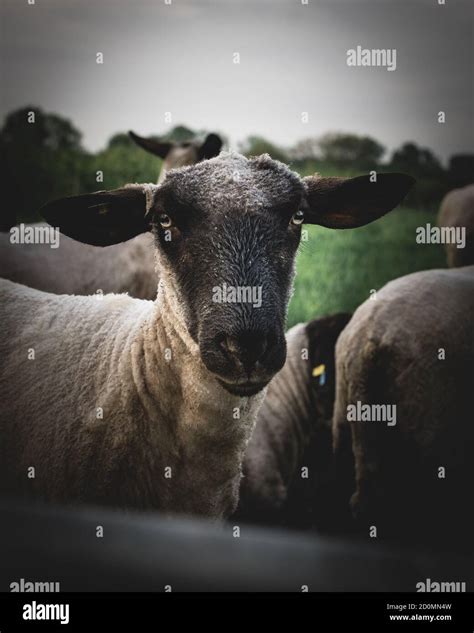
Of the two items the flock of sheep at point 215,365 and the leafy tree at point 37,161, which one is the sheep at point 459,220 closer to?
the flock of sheep at point 215,365

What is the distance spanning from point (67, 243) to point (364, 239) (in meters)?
4.69

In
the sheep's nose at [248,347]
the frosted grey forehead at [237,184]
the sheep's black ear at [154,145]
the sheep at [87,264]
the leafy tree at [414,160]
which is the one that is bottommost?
the sheep's nose at [248,347]

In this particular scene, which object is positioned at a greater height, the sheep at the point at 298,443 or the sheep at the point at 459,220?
the sheep at the point at 459,220

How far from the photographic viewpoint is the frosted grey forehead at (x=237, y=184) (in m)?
2.93

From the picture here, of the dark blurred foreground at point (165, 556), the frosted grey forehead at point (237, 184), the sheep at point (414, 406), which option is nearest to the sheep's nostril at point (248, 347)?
the frosted grey forehead at point (237, 184)

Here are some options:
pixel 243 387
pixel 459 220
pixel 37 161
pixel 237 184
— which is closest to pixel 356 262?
pixel 459 220

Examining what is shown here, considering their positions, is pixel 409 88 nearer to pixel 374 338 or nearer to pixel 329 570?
pixel 374 338

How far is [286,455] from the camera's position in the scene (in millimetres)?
5809

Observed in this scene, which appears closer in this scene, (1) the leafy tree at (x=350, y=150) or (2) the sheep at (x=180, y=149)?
(2) the sheep at (x=180, y=149)

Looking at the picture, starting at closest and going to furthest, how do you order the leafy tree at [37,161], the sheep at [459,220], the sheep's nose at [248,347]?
the sheep's nose at [248,347]
the leafy tree at [37,161]
the sheep at [459,220]

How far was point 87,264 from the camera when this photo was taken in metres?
6.81

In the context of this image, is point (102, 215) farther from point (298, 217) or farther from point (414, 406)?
point (414, 406)

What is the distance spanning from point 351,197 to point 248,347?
1.28 m
